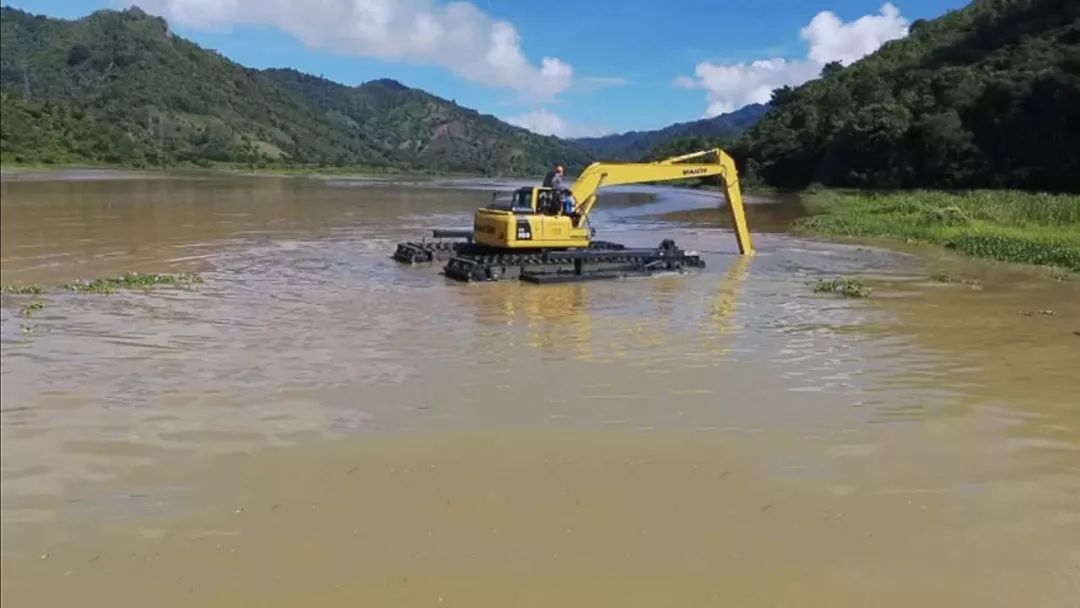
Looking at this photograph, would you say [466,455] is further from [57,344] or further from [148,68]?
[148,68]

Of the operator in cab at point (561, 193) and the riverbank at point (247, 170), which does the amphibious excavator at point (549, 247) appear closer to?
the operator in cab at point (561, 193)

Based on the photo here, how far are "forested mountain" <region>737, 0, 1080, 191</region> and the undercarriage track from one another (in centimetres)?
4678

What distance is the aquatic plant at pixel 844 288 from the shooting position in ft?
59.9

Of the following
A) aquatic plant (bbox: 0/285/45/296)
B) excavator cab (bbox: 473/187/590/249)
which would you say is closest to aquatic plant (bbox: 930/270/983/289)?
excavator cab (bbox: 473/187/590/249)

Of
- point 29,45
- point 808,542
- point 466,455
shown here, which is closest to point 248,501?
point 466,455

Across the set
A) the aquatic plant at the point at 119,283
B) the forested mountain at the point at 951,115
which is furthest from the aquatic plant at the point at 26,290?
the forested mountain at the point at 951,115

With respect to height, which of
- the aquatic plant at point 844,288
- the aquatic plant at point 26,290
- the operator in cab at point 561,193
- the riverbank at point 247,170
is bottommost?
the aquatic plant at point 844,288

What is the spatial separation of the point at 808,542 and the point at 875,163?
77487 mm

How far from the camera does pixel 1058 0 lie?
93.1m

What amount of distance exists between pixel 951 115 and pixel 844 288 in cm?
5689

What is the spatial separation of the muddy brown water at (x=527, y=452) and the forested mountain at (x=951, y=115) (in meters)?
52.4

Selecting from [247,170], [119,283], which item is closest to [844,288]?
[119,283]

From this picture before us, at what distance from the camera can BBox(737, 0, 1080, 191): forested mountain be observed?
2429 inches

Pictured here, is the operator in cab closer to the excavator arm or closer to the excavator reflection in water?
the excavator arm
